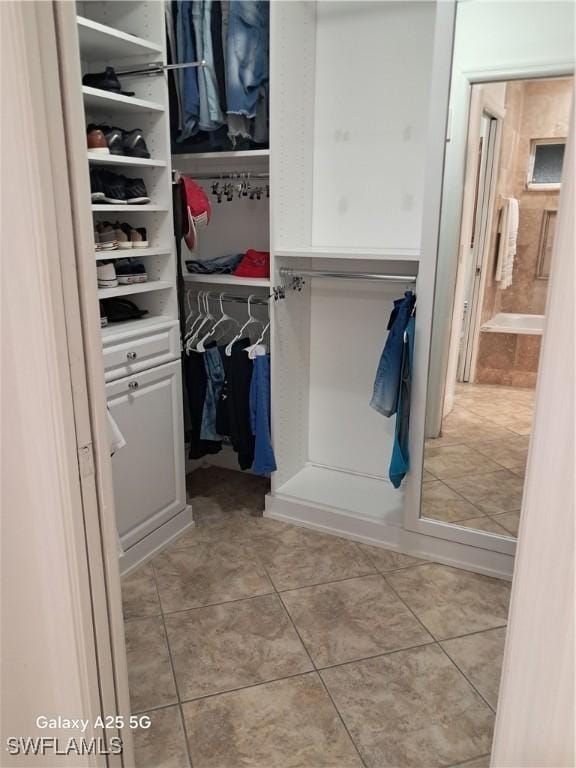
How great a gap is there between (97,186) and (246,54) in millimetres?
868

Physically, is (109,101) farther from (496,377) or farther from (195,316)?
(496,377)

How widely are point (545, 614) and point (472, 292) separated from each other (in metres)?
1.70

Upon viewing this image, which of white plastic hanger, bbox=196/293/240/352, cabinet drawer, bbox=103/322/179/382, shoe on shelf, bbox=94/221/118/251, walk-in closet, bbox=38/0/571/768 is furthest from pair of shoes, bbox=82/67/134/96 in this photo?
white plastic hanger, bbox=196/293/240/352

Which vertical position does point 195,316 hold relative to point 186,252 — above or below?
below

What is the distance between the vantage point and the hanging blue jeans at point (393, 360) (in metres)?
2.44

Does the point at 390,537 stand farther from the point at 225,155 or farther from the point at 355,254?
the point at 225,155

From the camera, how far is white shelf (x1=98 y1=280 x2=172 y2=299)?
2266mm

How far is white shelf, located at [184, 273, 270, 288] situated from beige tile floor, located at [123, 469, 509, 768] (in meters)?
1.19

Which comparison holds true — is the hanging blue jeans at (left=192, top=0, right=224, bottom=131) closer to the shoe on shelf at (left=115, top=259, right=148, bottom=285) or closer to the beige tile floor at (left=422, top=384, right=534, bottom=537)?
the shoe on shelf at (left=115, top=259, right=148, bottom=285)

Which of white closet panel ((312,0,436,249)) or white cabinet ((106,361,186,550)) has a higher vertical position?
white closet panel ((312,0,436,249))

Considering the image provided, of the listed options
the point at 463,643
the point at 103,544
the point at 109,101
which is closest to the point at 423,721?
the point at 463,643

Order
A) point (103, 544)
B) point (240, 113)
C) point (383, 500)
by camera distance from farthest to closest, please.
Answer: point (383, 500) → point (240, 113) → point (103, 544)

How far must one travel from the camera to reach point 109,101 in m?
2.20

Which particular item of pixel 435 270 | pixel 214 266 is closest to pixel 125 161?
pixel 214 266
